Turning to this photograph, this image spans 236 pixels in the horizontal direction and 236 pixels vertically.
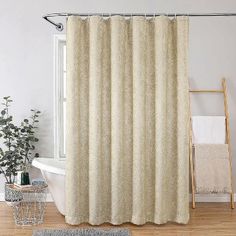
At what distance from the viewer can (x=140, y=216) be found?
3.74 meters

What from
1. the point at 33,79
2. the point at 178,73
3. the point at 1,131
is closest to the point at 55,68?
the point at 33,79

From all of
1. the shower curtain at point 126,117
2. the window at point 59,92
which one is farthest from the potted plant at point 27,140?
the shower curtain at point 126,117

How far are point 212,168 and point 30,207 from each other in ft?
7.04

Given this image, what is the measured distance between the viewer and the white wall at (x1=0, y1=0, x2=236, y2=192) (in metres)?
4.82

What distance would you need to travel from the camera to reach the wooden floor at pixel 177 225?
3.71m

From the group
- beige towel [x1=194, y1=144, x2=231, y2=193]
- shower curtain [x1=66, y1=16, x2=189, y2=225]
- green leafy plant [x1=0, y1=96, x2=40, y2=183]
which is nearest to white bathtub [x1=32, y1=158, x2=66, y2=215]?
shower curtain [x1=66, y1=16, x2=189, y2=225]

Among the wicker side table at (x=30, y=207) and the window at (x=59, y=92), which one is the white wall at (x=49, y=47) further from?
the wicker side table at (x=30, y=207)

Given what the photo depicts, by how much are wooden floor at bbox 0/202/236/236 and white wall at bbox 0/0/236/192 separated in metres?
0.89

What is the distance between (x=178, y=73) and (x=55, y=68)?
174 cm

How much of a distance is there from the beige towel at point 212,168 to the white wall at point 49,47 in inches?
19.8

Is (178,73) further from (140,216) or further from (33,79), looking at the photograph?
(33,79)

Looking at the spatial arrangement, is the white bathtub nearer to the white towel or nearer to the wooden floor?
the wooden floor

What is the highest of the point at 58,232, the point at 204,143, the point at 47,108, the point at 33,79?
the point at 33,79

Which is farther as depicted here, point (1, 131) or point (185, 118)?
point (1, 131)
